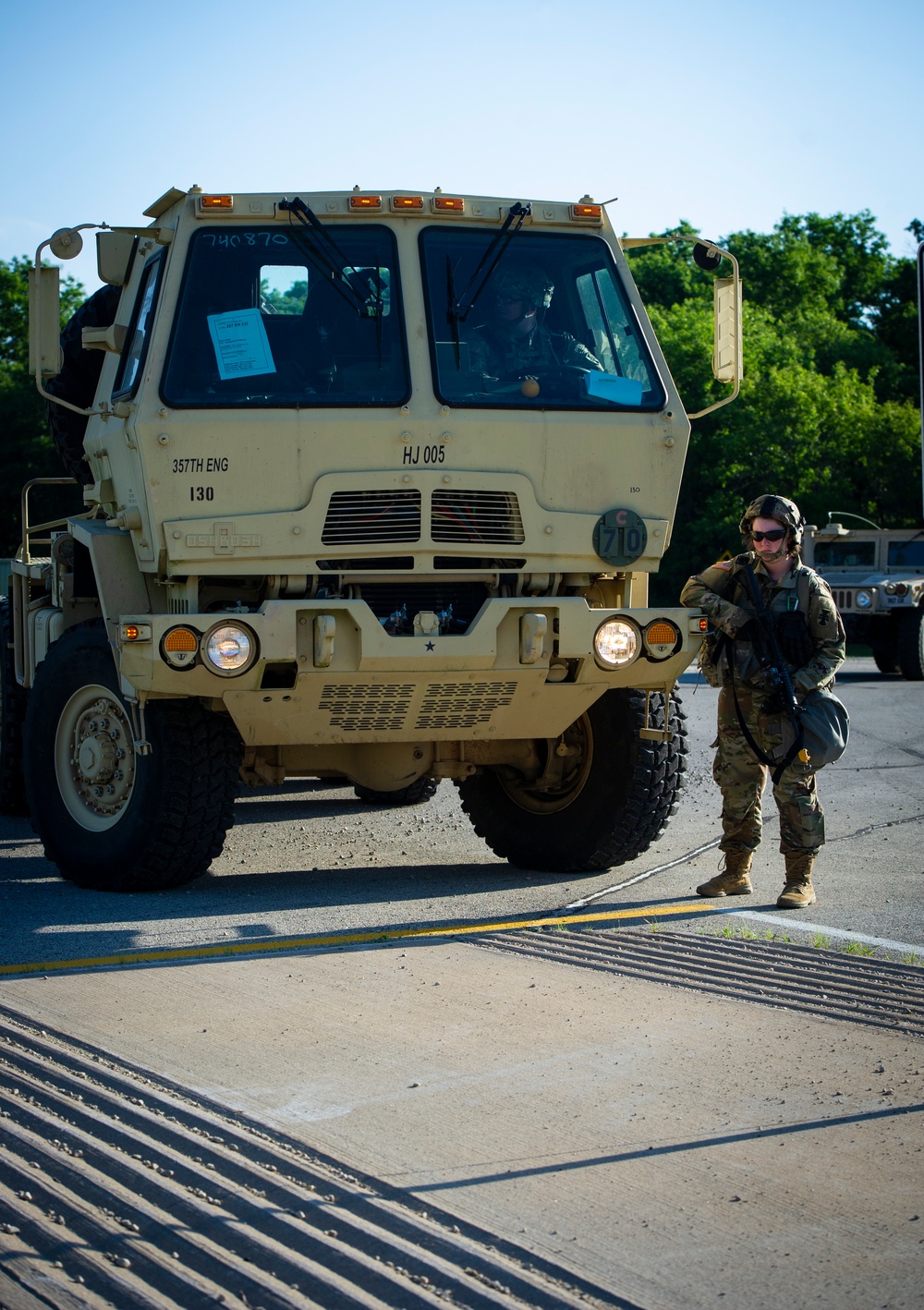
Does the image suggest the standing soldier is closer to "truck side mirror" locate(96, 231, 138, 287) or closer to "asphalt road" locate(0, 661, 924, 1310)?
"asphalt road" locate(0, 661, 924, 1310)

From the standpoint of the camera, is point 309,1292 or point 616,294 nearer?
point 309,1292

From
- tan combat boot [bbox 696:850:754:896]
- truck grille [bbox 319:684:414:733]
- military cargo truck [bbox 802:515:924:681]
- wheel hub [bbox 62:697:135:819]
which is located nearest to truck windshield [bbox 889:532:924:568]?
military cargo truck [bbox 802:515:924:681]

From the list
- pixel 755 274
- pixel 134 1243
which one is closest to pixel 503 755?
pixel 134 1243

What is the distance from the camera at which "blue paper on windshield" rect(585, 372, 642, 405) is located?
283 inches

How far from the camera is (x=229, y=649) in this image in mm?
6602

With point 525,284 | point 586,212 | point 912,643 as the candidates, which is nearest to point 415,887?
point 525,284

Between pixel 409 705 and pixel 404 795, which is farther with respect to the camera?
pixel 404 795

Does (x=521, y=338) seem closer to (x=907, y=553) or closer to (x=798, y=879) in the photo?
(x=798, y=879)

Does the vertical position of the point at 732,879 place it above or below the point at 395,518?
below

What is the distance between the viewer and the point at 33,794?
25.1ft

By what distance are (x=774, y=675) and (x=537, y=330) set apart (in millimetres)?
1862

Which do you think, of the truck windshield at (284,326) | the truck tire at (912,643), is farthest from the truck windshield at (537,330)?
the truck tire at (912,643)

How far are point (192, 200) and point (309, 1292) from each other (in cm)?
507

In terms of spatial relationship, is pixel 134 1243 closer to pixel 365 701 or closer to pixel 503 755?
pixel 365 701
